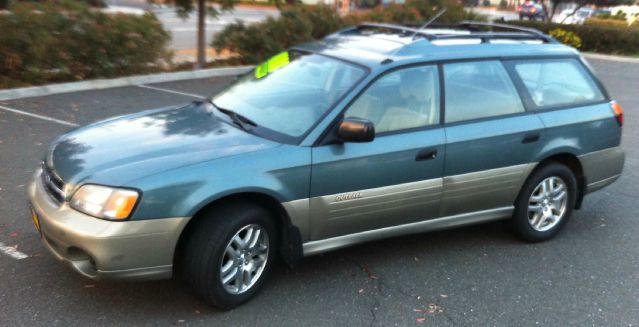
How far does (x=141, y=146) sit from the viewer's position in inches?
150

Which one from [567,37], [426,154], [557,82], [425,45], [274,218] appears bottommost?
[274,218]

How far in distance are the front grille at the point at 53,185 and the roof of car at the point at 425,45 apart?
83.1 inches

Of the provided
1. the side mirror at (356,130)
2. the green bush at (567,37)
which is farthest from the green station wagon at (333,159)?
the green bush at (567,37)

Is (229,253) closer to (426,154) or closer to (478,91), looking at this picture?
(426,154)

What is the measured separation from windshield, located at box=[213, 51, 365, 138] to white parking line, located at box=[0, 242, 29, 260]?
170 centimetres

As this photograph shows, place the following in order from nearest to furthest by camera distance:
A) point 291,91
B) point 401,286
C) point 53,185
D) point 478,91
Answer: point 53,185 < point 401,286 < point 291,91 < point 478,91

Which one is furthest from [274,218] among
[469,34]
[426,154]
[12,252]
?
[469,34]

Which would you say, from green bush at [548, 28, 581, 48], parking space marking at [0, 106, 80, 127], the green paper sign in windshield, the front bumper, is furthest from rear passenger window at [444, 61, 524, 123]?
green bush at [548, 28, 581, 48]

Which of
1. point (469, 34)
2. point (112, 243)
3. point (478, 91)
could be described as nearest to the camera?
point (112, 243)

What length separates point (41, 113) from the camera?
836cm

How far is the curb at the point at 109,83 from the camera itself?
920 centimetres

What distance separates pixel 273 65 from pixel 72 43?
641 cm

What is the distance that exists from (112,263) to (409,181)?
1987 mm

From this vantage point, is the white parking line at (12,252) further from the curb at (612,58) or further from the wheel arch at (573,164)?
the curb at (612,58)
